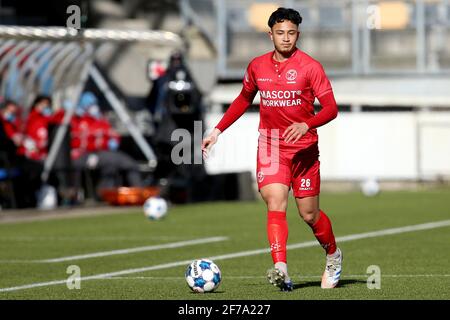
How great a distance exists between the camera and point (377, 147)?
35031 millimetres

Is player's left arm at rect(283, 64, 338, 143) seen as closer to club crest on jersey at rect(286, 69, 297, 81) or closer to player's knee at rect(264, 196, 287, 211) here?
club crest on jersey at rect(286, 69, 297, 81)

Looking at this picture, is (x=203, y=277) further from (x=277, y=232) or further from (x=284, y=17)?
(x=284, y=17)

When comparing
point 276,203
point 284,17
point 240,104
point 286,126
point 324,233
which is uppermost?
point 284,17

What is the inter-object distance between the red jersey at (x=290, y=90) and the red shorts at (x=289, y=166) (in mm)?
82

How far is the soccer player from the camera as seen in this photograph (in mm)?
10625

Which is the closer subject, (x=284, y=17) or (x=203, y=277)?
(x=284, y=17)

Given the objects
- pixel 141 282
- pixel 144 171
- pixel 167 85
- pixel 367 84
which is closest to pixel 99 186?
→ pixel 144 171

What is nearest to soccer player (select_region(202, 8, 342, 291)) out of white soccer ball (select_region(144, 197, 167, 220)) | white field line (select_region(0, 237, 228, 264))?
white field line (select_region(0, 237, 228, 264))

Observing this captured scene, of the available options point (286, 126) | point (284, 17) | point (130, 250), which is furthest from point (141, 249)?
point (284, 17)

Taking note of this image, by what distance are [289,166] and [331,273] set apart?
0.97 meters

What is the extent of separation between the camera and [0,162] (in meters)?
23.3

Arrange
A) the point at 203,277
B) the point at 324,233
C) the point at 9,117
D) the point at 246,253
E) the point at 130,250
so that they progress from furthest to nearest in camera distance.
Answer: the point at 9,117
the point at 130,250
the point at 246,253
the point at 324,233
the point at 203,277

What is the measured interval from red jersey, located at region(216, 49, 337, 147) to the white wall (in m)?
23.8

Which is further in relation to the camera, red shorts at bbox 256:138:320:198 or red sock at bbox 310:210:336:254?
red sock at bbox 310:210:336:254
